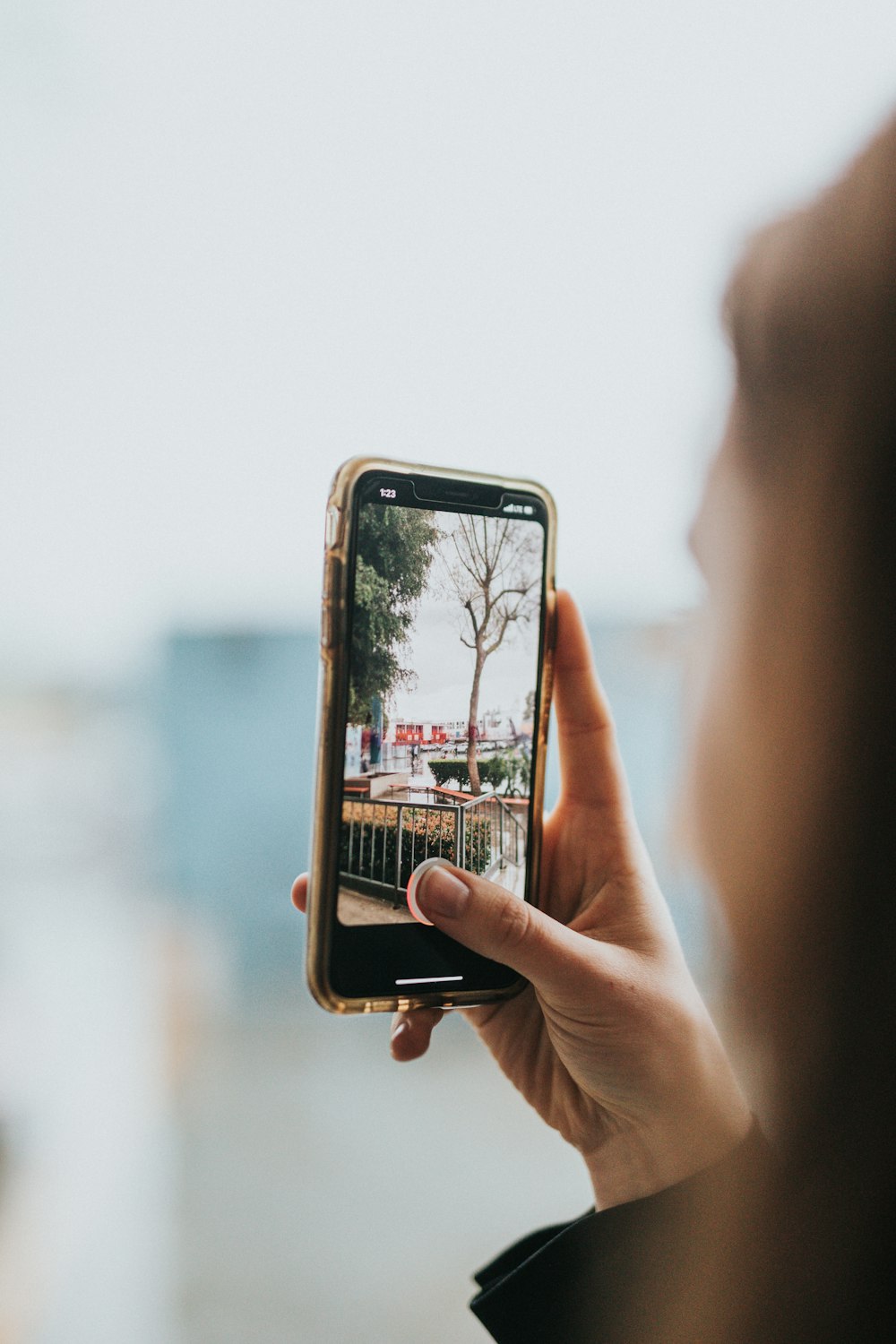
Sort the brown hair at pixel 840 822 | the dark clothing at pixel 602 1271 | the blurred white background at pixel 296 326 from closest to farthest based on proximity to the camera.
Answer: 1. the brown hair at pixel 840 822
2. the dark clothing at pixel 602 1271
3. the blurred white background at pixel 296 326

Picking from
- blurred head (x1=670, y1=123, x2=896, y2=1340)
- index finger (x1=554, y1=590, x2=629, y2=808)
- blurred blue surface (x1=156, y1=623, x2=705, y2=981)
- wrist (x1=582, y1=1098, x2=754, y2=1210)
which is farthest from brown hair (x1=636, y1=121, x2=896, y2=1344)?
blurred blue surface (x1=156, y1=623, x2=705, y2=981)

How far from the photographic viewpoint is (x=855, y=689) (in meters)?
0.28

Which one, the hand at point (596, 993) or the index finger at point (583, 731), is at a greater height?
the index finger at point (583, 731)

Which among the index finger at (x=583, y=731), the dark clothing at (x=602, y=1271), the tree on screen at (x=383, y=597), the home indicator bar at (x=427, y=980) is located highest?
the tree on screen at (x=383, y=597)

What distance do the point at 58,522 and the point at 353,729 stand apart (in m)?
0.48

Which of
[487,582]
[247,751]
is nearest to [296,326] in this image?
[487,582]

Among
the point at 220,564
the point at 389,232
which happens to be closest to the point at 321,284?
Result: the point at 389,232

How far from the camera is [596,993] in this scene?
0.44m

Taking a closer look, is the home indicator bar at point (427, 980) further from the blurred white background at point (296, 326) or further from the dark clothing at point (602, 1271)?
the blurred white background at point (296, 326)

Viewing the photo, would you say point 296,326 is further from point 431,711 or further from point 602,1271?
point 602,1271

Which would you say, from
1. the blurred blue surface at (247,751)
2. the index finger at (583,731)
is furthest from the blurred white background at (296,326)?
the index finger at (583,731)

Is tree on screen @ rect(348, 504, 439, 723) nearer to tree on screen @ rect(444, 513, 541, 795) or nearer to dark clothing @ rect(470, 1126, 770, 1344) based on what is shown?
tree on screen @ rect(444, 513, 541, 795)

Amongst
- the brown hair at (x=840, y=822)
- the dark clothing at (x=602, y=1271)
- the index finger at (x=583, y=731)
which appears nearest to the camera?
the brown hair at (x=840, y=822)

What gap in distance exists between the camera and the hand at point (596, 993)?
427 millimetres
